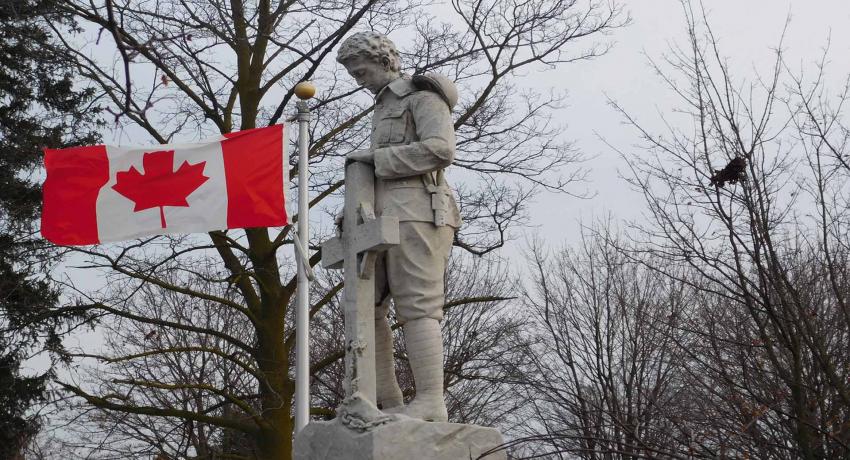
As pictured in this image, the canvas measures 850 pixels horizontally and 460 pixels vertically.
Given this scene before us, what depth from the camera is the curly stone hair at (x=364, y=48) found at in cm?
619

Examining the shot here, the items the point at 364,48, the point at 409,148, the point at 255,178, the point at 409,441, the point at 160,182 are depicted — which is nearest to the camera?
the point at 409,441

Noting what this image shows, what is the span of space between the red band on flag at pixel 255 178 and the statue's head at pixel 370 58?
4.76 metres

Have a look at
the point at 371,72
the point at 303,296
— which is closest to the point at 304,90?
the point at 303,296

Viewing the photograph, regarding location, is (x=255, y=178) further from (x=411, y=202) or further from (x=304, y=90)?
(x=411, y=202)

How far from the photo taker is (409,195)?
604 cm

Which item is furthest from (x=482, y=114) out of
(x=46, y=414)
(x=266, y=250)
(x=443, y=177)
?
(x=443, y=177)

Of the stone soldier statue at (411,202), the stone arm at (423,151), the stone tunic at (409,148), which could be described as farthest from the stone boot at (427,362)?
the stone arm at (423,151)

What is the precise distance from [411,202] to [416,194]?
0.21 ft

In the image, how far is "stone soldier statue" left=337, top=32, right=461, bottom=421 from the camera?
230 inches

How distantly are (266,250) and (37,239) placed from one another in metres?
3.55

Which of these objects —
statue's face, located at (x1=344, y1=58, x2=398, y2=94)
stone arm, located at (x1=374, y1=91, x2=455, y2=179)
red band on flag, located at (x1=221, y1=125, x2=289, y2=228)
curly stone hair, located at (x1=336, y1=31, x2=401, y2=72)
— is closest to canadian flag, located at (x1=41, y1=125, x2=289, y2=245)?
red band on flag, located at (x1=221, y1=125, x2=289, y2=228)

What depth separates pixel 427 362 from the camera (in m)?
5.80

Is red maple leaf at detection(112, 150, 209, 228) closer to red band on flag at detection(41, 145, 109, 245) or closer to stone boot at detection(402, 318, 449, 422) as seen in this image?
red band on flag at detection(41, 145, 109, 245)

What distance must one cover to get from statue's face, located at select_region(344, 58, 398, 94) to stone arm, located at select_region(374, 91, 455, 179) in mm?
360
